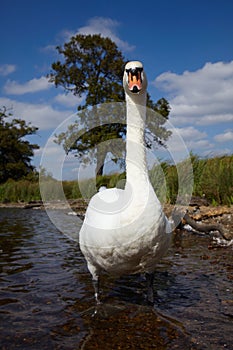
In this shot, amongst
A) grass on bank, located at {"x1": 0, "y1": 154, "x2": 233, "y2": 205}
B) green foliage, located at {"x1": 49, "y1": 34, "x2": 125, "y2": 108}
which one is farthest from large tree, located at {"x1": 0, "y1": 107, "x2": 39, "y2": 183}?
grass on bank, located at {"x1": 0, "y1": 154, "x2": 233, "y2": 205}

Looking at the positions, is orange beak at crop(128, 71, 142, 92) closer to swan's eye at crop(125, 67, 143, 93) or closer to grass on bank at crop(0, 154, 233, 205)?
swan's eye at crop(125, 67, 143, 93)

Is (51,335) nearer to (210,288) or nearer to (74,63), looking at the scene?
(210,288)

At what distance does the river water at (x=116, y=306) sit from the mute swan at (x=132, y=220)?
43cm

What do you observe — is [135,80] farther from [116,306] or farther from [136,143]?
[116,306]

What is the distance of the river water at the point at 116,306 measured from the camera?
3469 mm

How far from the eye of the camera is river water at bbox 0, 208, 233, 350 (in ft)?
11.4

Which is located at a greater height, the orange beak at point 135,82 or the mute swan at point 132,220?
the orange beak at point 135,82

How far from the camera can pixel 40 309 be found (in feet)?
14.2

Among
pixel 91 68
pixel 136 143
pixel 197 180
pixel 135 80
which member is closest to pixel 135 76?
pixel 135 80

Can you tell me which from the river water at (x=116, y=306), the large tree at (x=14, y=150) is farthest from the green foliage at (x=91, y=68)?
the river water at (x=116, y=306)

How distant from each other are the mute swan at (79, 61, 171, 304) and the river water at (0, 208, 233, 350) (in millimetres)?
432

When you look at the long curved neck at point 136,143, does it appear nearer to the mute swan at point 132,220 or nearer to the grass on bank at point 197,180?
the mute swan at point 132,220

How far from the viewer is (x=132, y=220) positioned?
11.9 feet

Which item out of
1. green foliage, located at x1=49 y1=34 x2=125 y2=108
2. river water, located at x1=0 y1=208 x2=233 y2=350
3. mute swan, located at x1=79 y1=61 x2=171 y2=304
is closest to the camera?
river water, located at x1=0 y1=208 x2=233 y2=350
